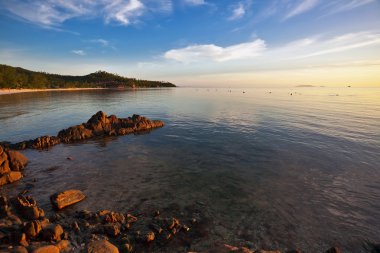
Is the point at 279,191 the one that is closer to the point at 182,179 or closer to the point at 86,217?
the point at 182,179

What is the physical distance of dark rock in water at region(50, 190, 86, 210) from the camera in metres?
15.8

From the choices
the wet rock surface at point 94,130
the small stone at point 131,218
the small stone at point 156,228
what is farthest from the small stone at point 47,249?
the wet rock surface at point 94,130

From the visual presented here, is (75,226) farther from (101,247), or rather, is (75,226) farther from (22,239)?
(101,247)

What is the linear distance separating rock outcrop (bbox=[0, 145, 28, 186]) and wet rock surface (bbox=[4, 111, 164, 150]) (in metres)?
8.59

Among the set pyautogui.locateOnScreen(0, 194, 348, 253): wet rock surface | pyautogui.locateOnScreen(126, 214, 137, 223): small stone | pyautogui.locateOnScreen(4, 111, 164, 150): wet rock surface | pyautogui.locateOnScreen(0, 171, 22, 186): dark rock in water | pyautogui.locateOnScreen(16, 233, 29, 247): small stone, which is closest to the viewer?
pyautogui.locateOnScreen(16, 233, 29, 247): small stone

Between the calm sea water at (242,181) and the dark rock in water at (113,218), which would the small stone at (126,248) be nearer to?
the dark rock in water at (113,218)

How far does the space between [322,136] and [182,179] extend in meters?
30.8

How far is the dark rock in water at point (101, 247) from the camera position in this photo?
1063 cm

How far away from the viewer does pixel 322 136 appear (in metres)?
39.6

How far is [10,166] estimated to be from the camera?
22.6 meters

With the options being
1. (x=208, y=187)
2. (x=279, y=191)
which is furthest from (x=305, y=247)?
(x=208, y=187)

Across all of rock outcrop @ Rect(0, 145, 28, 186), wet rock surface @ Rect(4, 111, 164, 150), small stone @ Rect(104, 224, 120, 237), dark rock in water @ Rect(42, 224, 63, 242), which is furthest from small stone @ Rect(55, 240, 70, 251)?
wet rock surface @ Rect(4, 111, 164, 150)

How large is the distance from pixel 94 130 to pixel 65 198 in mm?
25109

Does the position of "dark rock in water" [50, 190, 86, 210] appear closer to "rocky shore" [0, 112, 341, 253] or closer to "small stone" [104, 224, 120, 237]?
"rocky shore" [0, 112, 341, 253]
